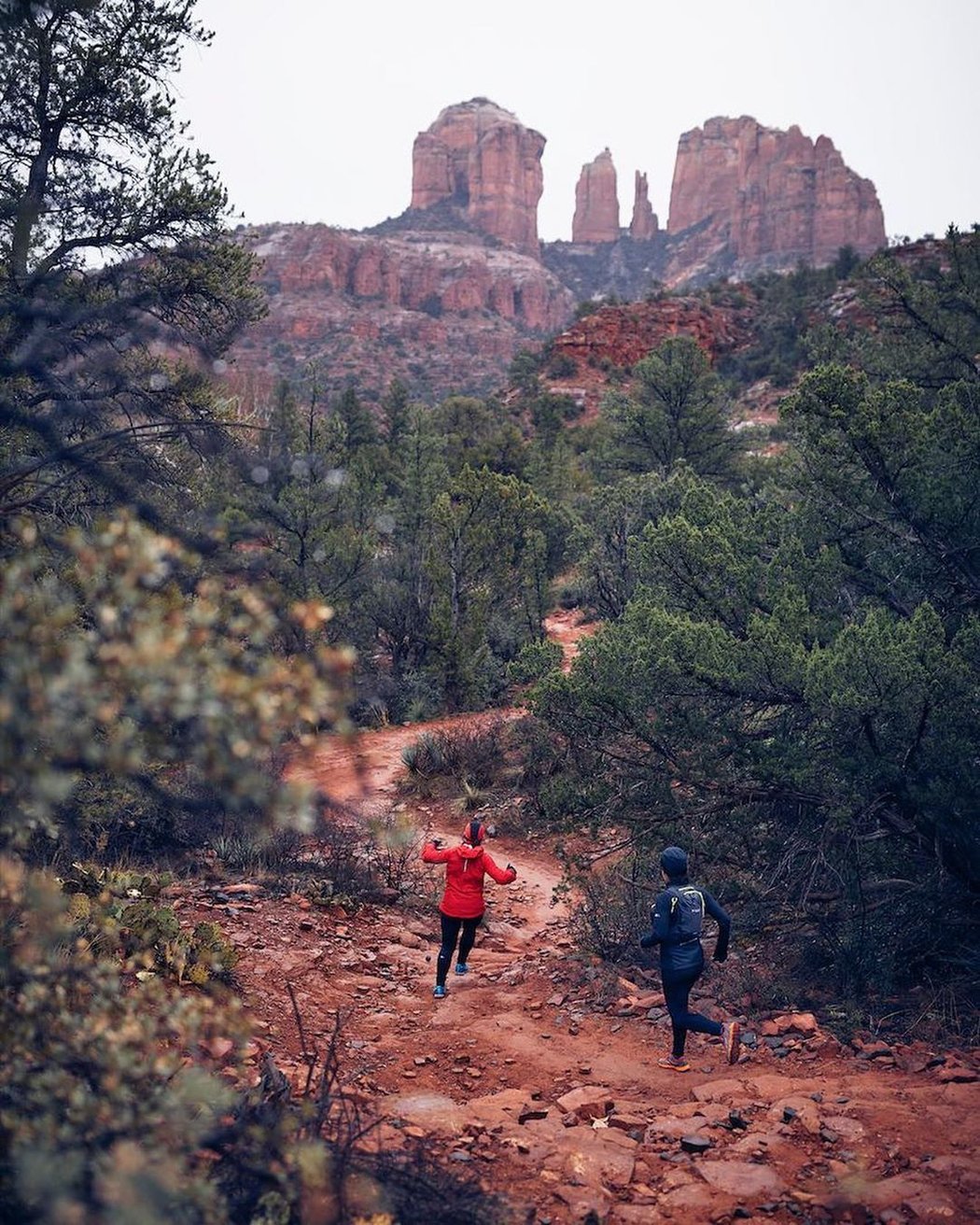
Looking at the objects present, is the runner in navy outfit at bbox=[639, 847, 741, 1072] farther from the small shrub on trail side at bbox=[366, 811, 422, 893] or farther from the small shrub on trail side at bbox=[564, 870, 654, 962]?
the small shrub on trail side at bbox=[366, 811, 422, 893]

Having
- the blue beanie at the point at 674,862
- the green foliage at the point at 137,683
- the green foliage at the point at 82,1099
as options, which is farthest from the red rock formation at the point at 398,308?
the green foliage at the point at 82,1099

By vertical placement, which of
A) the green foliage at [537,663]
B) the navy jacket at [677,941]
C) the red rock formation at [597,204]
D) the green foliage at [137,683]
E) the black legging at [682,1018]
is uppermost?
the red rock formation at [597,204]

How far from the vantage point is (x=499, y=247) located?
118 metres

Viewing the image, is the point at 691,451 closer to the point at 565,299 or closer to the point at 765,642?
the point at 765,642

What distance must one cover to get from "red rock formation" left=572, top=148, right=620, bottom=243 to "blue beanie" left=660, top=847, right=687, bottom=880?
145187 millimetres

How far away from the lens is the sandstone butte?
278 ft

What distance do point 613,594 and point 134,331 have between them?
10022 mm

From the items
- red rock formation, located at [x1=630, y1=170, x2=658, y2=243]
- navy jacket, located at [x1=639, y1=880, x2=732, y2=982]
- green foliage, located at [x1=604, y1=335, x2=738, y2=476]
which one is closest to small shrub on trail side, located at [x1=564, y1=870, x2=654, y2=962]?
navy jacket, located at [x1=639, y1=880, x2=732, y2=982]

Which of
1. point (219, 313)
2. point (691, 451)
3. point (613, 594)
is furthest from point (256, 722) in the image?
point (691, 451)

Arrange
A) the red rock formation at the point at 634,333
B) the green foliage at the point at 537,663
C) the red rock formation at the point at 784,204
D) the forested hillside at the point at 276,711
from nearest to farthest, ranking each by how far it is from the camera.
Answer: the forested hillside at the point at 276,711 → the green foliage at the point at 537,663 → the red rock formation at the point at 634,333 → the red rock formation at the point at 784,204

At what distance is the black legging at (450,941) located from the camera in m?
6.66

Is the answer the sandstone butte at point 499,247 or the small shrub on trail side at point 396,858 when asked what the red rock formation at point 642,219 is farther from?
the small shrub on trail side at point 396,858

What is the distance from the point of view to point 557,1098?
4.77m

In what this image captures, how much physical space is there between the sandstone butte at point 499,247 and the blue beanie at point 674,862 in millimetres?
63535
